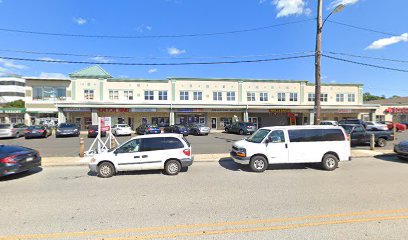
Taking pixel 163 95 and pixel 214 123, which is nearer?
pixel 163 95

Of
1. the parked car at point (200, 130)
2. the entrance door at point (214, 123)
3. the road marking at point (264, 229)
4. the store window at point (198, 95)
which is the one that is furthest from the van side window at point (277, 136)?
the entrance door at point (214, 123)

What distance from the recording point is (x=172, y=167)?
7617mm

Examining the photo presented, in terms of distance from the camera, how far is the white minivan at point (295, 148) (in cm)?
791

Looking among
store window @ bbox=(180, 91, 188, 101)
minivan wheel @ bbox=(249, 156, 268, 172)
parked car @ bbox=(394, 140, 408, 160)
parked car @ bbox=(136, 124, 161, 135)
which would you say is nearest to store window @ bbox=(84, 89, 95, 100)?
parked car @ bbox=(136, 124, 161, 135)

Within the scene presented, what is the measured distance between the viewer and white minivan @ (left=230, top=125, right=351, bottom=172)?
7914 mm

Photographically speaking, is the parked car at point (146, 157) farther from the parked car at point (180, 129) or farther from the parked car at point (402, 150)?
the parked car at point (180, 129)

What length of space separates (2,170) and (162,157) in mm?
5138

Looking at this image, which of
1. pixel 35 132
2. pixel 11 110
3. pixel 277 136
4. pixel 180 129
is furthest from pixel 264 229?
pixel 11 110

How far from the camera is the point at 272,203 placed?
4828mm

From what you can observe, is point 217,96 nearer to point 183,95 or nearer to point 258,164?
point 183,95

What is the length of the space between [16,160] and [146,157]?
169 inches

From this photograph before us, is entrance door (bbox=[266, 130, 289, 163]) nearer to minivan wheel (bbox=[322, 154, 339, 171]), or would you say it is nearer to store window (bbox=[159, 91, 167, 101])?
minivan wheel (bbox=[322, 154, 339, 171])

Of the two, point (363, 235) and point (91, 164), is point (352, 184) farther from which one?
point (91, 164)

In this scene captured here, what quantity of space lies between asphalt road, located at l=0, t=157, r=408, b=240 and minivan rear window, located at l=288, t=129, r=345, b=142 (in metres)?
1.28
